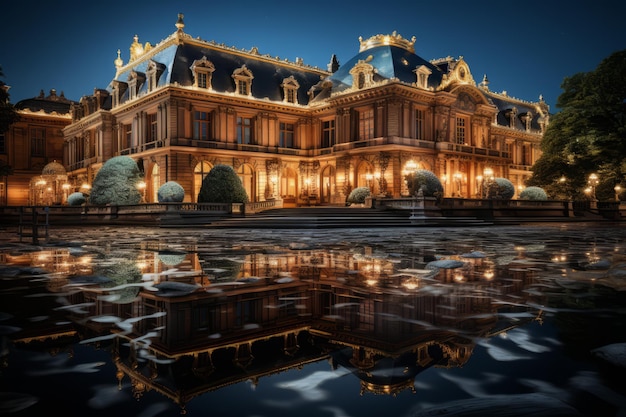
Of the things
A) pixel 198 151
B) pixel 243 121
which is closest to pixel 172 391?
pixel 198 151

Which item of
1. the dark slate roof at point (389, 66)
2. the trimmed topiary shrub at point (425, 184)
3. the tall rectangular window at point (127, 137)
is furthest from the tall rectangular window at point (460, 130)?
the tall rectangular window at point (127, 137)

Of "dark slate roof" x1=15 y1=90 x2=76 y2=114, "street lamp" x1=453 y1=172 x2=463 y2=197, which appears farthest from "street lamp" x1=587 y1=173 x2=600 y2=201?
"dark slate roof" x1=15 y1=90 x2=76 y2=114

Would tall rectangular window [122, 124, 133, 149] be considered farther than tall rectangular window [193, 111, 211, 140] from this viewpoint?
Yes

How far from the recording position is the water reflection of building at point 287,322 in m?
2.98

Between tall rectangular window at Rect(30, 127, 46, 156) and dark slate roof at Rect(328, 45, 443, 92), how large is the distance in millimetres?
36968

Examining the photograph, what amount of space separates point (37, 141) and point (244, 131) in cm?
3173

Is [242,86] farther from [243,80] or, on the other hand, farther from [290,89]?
[290,89]

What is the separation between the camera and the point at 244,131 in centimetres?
4356

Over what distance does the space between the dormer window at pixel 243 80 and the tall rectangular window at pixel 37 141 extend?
31325 mm

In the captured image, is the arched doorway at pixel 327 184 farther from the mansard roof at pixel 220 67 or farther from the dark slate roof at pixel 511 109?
the dark slate roof at pixel 511 109

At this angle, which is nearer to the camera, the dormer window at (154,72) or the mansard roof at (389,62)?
the dormer window at (154,72)

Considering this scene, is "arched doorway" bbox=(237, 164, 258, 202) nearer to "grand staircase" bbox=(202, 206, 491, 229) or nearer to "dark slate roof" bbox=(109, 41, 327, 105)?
"dark slate roof" bbox=(109, 41, 327, 105)

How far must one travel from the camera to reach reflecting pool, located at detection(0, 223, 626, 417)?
2518 mm

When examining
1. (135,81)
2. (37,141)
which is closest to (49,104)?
(37,141)
